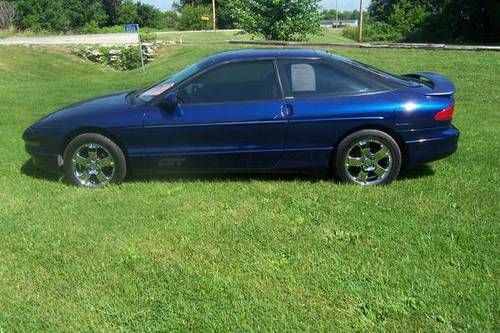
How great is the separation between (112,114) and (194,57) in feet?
48.9

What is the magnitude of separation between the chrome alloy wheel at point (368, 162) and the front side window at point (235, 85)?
98cm

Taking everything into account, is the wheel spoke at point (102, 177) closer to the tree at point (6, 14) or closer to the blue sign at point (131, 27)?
the blue sign at point (131, 27)

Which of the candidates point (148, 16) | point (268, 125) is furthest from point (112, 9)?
point (268, 125)

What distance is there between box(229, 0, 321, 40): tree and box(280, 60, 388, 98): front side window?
17.9 meters

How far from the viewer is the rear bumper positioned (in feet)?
18.3

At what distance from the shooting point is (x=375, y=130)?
5562 millimetres

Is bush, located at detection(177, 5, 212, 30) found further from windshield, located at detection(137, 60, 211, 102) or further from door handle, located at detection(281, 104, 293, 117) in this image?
door handle, located at detection(281, 104, 293, 117)

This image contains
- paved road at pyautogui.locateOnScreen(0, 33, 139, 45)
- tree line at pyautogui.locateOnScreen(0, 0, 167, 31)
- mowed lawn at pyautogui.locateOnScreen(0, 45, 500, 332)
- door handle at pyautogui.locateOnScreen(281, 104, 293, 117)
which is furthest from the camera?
tree line at pyautogui.locateOnScreen(0, 0, 167, 31)

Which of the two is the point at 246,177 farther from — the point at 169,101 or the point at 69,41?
the point at 69,41

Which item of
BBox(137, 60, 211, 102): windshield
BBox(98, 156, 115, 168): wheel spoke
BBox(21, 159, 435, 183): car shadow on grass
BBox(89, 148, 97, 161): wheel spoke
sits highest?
BBox(137, 60, 211, 102): windshield

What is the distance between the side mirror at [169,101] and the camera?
5.52 meters

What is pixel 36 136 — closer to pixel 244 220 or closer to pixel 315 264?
pixel 244 220

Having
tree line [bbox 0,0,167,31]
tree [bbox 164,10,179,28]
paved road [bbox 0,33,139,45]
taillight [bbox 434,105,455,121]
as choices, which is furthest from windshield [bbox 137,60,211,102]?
tree [bbox 164,10,179,28]

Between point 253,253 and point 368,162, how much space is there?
200cm
